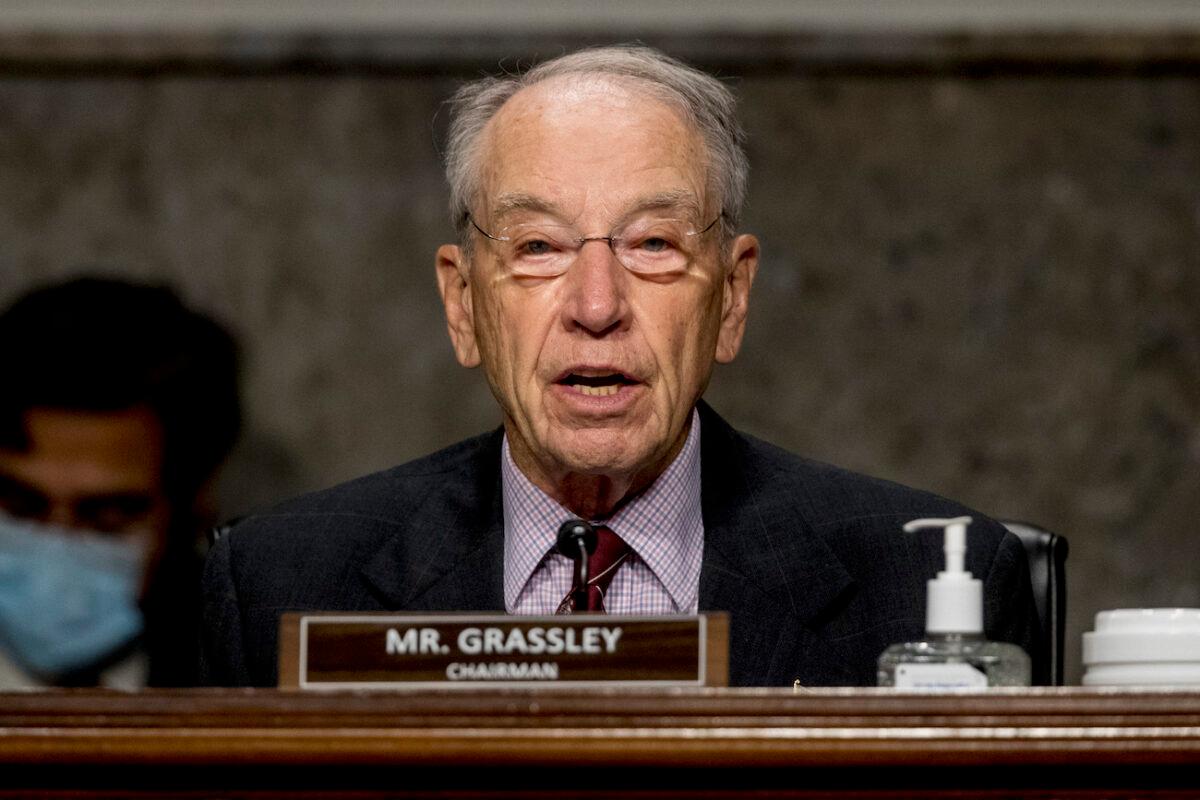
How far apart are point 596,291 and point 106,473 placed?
1.74m

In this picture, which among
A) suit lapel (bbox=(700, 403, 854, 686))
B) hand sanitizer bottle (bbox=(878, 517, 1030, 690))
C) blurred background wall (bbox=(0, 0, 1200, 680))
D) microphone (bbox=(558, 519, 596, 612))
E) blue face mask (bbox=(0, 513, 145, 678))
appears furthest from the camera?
blurred background wall (bbox=(0, 0, 1200, 680))

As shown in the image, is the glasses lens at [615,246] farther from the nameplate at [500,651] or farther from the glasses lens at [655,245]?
the nameplate at [500,651]

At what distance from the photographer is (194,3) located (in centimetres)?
338

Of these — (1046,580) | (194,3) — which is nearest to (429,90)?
(194,3)

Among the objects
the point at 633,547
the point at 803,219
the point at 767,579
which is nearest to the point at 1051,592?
the point at 767,579

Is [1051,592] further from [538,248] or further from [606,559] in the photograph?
[538,248]

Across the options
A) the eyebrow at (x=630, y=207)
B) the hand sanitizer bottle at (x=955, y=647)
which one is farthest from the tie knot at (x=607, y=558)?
the hand sanitizer bottle at (x=955, y=647)

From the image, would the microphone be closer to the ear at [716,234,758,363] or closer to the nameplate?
the nameplate

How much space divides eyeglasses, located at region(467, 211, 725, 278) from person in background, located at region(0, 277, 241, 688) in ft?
4.91

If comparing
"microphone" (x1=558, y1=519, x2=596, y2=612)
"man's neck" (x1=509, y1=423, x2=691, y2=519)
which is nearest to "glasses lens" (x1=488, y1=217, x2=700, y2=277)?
"man's neck" (x1=509, y1=423, x2=691, y2=519)

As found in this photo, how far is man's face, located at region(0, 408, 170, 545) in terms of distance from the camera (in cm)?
317

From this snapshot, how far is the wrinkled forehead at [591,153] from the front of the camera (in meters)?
1.84

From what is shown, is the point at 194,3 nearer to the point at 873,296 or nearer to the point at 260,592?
the point at 873,296

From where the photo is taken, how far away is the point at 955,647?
3.99ft
